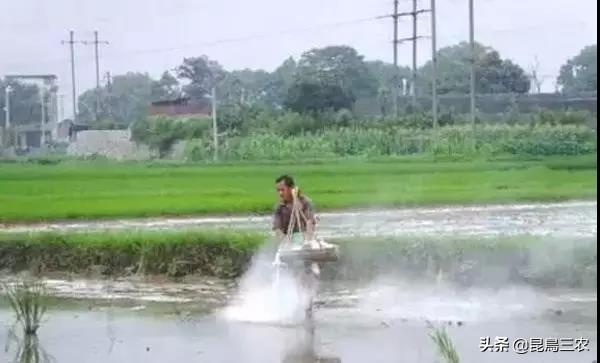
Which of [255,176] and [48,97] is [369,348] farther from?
[48,97]

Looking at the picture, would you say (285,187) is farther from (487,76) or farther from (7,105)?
(7,105)

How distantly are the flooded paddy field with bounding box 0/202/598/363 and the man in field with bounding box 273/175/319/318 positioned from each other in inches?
16.2

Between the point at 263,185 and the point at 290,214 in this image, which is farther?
the point at 263,185

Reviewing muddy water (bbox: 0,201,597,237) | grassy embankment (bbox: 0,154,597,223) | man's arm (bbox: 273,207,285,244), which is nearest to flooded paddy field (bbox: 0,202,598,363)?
man's arm (bbox: 273,207,285,244)

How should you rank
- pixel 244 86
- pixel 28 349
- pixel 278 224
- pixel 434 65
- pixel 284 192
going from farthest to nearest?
pixel 244 86 < pixel 434 65 < pixel 278 224 < pixel 284 192 < pixel 28 349

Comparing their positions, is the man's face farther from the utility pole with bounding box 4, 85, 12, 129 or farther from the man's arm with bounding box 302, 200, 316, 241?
the utility pole with bounding box 4, 85, 12, 129

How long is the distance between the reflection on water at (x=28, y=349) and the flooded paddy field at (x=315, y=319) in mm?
45

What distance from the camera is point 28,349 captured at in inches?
360

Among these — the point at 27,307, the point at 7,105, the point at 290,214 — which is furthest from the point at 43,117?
the point at 27,307

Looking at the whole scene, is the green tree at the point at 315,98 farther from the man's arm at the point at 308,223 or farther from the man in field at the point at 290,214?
the man's arm at the point at 308,223

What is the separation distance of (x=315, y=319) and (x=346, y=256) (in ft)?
11.3

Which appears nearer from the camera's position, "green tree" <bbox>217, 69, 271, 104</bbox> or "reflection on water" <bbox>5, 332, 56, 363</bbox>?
"reflection on water" <bbox>5, 332, 56, 363</bbox>

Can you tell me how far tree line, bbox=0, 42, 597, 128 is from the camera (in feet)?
140

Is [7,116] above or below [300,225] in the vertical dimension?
above
